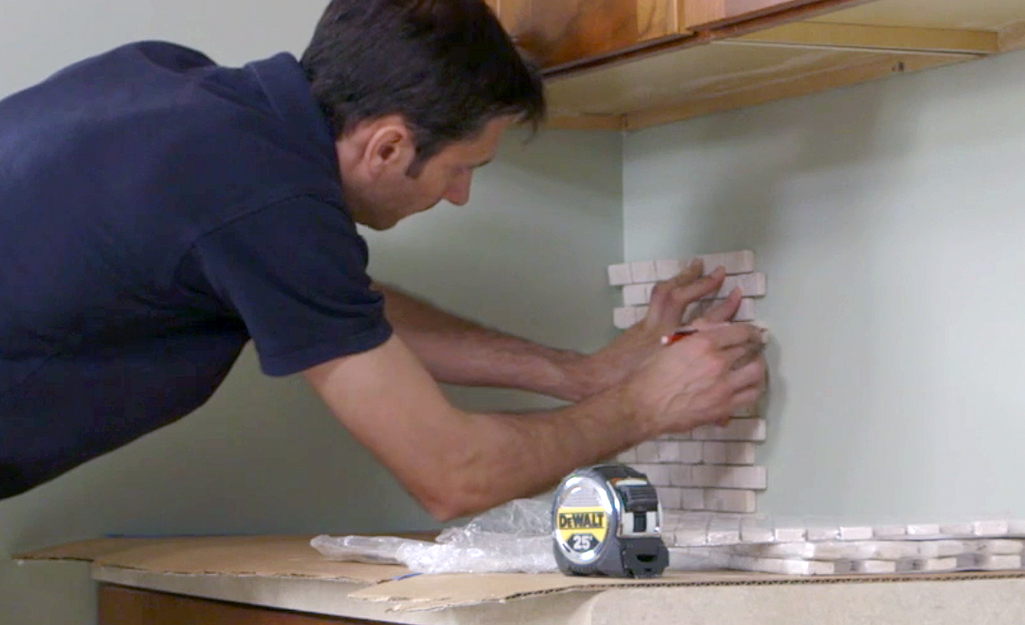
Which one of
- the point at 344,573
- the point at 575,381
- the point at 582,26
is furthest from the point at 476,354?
the point at 344,573

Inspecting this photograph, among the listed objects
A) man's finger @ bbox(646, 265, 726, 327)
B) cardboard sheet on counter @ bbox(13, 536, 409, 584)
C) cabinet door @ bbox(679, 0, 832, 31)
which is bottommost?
cardboard sheet on counter @ bbox(13, 536, 409, 584)

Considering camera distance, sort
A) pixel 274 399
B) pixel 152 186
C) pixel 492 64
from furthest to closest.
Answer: pixel 274 399
pixel 492 64
pixel 152 186

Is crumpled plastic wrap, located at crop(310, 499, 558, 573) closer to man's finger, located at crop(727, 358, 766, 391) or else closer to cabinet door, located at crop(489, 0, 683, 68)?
man's finger, located at crop(727, 358, 766, 391)

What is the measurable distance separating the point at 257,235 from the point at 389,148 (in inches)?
9.3

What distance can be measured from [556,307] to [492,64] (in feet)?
2.43

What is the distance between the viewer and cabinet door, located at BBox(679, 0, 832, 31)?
1495 millimetres

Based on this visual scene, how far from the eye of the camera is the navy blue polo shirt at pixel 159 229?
1.38 m

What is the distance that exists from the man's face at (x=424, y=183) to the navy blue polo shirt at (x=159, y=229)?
9cm

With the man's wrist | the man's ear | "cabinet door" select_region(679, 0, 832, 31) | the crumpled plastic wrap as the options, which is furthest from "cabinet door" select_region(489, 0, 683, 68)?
the crumpled plastic wrap

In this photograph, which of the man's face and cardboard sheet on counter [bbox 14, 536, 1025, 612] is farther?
the man's face

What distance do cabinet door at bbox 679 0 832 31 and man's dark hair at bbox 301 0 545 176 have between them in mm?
217

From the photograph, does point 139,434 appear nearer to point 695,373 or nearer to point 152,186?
point 152,186

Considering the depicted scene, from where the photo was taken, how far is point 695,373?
1.78 metres

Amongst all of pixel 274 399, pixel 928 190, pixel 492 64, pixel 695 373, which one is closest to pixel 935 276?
pixel 928 190
